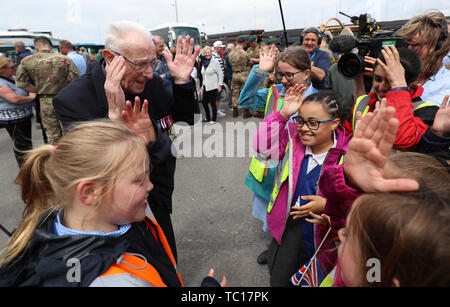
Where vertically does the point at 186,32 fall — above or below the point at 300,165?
above

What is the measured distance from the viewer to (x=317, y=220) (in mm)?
1343

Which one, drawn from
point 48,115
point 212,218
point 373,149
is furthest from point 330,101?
point 48,115

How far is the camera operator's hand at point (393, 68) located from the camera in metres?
1.33

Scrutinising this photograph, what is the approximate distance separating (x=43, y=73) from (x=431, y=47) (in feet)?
15.4

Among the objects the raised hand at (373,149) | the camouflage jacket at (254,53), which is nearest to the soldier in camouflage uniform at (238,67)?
the camouflage jacket at (254,53)

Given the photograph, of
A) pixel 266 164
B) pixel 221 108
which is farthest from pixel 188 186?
pixel 221 108

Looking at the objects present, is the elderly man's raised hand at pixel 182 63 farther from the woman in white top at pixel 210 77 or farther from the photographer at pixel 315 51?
the woman in white top at pixel 210 77

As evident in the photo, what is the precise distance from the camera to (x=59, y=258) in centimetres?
81

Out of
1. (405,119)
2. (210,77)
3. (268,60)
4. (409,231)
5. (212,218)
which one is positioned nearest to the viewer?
(409,231)

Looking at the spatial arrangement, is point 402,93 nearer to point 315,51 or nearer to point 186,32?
point 315,51

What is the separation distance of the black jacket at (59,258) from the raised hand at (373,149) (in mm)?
831

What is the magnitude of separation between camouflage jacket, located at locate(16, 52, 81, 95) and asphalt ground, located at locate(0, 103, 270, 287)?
1470 mm
